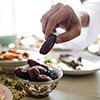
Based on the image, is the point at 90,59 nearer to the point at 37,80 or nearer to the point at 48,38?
the point at 48,38

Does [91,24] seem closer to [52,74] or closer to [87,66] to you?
[87,66]

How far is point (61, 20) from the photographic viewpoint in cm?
69

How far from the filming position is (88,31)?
1.08 metres

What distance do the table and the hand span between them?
0.19 m

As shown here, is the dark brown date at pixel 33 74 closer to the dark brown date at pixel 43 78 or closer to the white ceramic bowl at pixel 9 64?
the dark brown date at pixel 43 78

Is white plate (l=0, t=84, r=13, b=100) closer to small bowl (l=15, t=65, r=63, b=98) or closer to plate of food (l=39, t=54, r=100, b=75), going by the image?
small bowl (l=15, t=65, r=63, b=98)

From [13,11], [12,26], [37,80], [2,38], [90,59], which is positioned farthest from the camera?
[12,26]

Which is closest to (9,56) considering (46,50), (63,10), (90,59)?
(46,50)

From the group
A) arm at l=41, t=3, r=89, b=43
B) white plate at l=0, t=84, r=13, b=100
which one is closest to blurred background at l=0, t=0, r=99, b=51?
arm at l=41, t=3, r=89, b=43

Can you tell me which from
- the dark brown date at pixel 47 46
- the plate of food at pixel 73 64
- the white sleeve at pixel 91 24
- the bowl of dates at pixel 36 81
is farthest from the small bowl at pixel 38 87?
the white sleeve at pixel 91 24

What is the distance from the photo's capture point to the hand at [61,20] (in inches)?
26.0

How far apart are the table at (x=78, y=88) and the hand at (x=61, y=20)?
19 centimetres

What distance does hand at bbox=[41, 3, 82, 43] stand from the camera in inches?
26.0

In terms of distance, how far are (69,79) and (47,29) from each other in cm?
25
